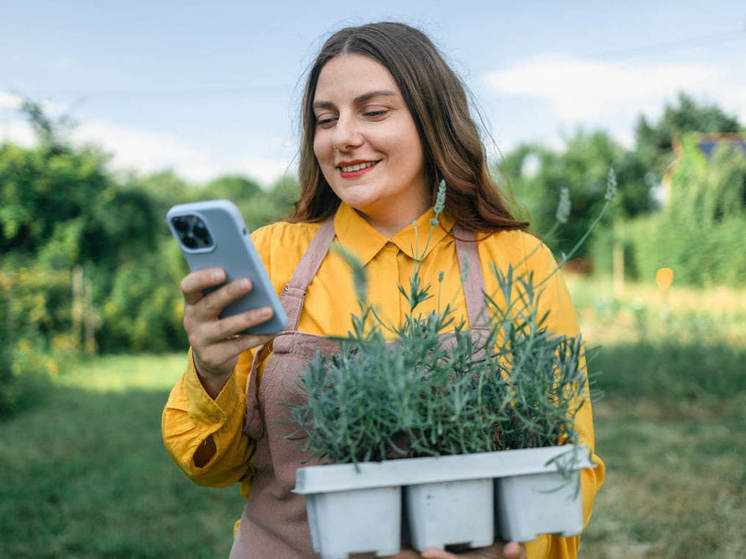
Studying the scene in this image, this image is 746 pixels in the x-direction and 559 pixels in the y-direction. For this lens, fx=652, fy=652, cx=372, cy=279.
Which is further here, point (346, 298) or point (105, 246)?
point (105, 246)

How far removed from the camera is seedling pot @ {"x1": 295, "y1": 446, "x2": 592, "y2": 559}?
96 cm

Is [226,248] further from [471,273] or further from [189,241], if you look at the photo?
[471,273]

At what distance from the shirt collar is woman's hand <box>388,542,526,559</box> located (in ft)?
2.45

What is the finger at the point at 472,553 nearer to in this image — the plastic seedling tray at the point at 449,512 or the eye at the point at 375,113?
the plastic seedling tray at the point at 449,512

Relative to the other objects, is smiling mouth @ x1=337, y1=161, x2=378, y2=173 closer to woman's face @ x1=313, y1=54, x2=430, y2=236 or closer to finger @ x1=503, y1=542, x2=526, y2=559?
woman's face @ x1=313, y1=54, x2=430, y2=236

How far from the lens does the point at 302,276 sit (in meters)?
1.60

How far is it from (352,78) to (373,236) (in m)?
0.39

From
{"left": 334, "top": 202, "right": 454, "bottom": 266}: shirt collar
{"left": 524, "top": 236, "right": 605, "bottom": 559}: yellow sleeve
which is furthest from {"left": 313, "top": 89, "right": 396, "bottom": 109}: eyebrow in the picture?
{"left": 524, "top": 236, "right": 605, "bottom": 559}: yellow sleeve

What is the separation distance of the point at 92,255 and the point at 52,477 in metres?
7.42

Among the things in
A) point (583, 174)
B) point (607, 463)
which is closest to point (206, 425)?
point (607, 463)

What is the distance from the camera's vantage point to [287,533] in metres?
1.49

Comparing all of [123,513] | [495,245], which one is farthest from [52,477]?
[495,245]

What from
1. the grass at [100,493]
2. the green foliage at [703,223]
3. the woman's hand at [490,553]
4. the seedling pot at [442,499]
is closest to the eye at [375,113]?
the seedling pot at [442,499]

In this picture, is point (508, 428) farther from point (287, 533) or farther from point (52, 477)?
point (52, 477)
